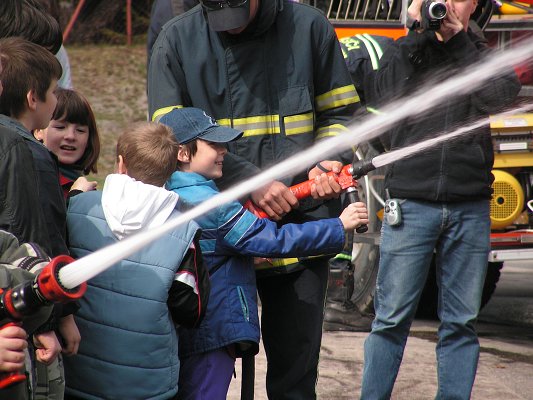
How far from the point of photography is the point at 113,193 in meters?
3.42

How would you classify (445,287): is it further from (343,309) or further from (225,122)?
(343,309)

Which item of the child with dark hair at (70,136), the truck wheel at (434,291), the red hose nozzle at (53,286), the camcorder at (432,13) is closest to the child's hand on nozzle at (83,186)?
the child with dark hair at (70,136)

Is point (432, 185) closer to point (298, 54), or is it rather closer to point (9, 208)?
point (298, 54)

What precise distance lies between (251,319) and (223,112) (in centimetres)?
81

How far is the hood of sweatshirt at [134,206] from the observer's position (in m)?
3.36

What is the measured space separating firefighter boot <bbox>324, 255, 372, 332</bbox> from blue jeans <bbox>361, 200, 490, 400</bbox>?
214cm

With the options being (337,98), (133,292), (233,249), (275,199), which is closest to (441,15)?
(337,98)

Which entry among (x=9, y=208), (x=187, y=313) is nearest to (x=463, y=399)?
(x=187, y=313)

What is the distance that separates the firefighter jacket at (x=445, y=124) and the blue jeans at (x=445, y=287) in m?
0.09

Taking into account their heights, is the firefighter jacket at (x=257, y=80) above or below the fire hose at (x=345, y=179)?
above

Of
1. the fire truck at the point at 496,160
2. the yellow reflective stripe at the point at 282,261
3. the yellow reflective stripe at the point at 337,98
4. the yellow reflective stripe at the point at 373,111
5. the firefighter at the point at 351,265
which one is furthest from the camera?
the fire truck at the point at 496,160

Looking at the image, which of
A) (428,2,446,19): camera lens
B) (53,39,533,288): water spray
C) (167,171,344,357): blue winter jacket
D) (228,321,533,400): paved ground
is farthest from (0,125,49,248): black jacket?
(228,321,533,400): paved ground

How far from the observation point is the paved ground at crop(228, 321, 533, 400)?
17.9 feet

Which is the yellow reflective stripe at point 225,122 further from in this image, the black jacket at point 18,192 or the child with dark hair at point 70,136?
the black jacket at point 18,192
